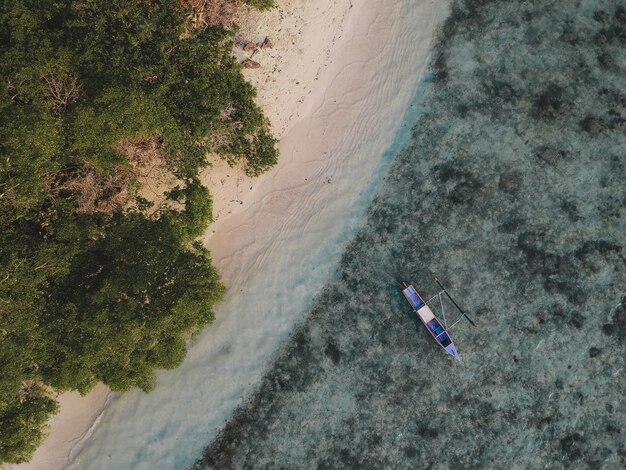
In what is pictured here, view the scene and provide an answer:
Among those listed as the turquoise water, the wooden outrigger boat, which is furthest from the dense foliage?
the wooden outrigger boat

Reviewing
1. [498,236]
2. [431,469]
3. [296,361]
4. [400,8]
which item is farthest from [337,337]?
[400,8]

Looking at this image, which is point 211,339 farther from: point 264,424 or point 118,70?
point 118,70

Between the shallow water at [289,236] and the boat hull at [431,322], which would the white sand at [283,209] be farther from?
the boat hull at [431,322]

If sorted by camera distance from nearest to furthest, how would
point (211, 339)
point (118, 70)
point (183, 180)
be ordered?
point (118, 70), point (183, 180), point (211, 339)

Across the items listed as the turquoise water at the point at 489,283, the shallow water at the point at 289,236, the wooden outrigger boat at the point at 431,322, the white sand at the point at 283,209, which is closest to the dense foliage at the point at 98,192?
the white sand at the point at 283,209

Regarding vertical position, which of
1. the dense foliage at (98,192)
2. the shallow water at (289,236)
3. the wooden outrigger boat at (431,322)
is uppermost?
the dense foliage at (98,192)

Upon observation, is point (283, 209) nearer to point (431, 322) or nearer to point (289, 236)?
point (289, 236)

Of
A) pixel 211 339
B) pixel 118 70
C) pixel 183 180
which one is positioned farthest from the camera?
pixel 211 339
